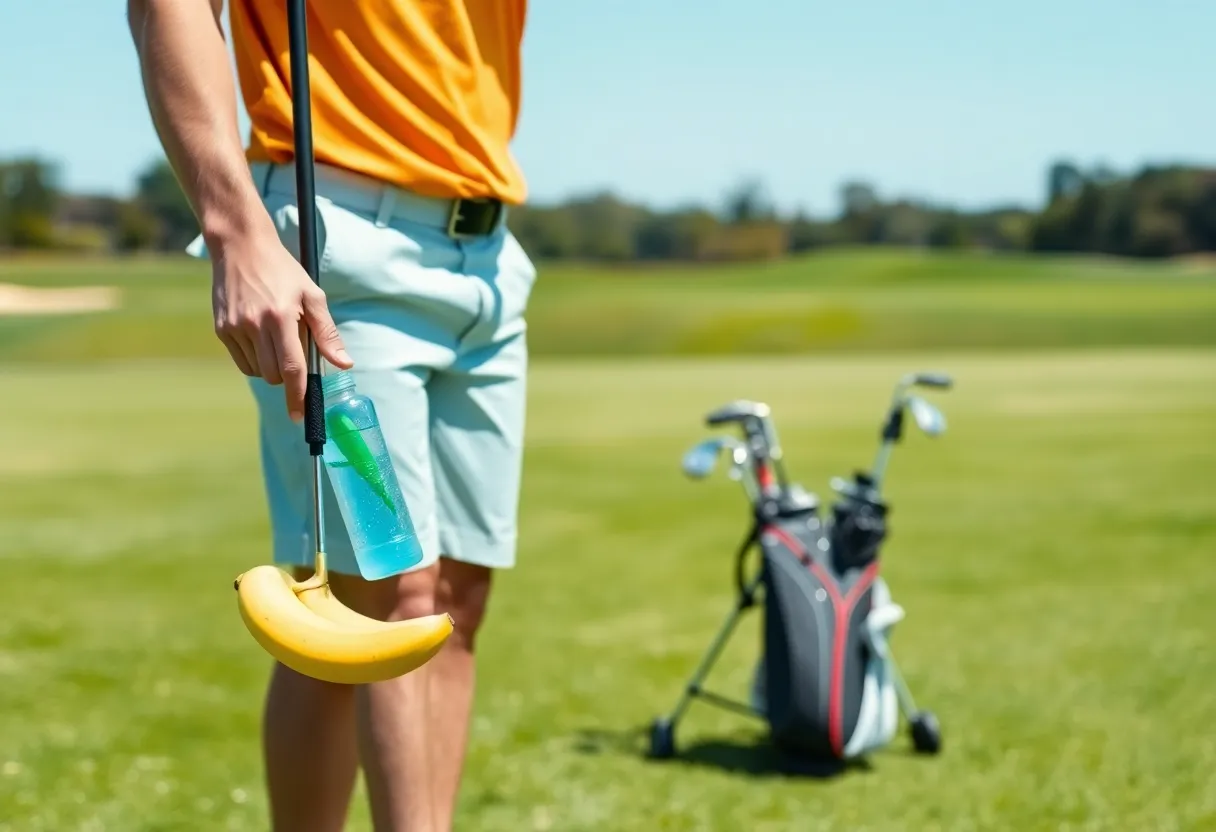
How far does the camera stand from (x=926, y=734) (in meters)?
4.12

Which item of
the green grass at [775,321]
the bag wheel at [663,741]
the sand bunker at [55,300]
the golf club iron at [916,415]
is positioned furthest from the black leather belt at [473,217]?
the sand bunker at [55,300]

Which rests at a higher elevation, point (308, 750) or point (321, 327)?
point (321, 327)

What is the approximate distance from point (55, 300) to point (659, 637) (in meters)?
48.6

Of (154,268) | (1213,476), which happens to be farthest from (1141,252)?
(1213,476)

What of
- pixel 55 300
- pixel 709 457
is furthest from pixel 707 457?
pixel 55 300

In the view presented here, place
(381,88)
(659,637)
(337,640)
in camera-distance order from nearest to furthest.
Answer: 1. (337,640)
2. (381,88)
3. (659,637)

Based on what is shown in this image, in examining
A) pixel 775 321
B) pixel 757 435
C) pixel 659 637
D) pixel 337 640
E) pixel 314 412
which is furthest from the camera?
pixel 775 321

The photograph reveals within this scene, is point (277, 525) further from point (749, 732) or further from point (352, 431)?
point (749, 732)

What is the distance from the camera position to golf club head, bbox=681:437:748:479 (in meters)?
4.06

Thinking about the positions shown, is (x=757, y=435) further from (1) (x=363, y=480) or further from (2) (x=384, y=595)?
(1) (x=363, y=480)

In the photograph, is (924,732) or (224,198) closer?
(224,198)

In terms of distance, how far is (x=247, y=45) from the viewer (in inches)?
93.9

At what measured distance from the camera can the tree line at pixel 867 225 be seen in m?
77.0

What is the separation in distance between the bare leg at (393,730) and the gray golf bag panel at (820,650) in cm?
167
